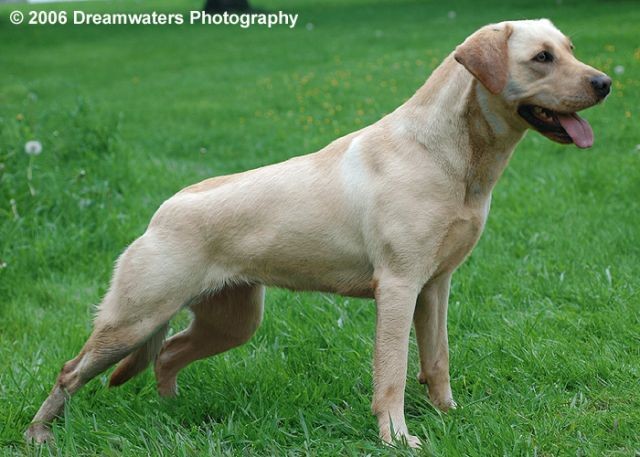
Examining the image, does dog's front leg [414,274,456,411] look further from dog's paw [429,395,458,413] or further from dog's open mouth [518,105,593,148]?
dog's open mouth [518,105,593,148]

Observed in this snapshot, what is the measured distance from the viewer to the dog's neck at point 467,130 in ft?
11.4

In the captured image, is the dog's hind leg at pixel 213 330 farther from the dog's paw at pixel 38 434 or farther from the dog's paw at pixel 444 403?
the dog's paw at pixel 444 403

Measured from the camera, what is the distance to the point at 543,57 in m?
3.38

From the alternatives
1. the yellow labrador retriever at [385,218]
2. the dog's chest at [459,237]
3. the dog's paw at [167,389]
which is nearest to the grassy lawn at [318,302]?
the dog's paw at [167,389]

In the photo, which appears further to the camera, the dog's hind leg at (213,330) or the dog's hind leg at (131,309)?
the dog's hind leg at (213,330)

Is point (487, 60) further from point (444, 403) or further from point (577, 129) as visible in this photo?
point (444, 403)

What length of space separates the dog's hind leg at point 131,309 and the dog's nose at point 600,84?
1.75 m

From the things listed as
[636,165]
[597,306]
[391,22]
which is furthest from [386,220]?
[391,22]

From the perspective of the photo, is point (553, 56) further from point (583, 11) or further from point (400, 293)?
point (583, 11)

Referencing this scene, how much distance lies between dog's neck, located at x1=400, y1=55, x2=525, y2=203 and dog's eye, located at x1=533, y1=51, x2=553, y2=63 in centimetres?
22

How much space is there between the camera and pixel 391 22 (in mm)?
18703

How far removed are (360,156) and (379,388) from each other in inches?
37.5

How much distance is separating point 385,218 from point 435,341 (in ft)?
2.33

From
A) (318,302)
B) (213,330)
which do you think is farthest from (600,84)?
(318,302)
